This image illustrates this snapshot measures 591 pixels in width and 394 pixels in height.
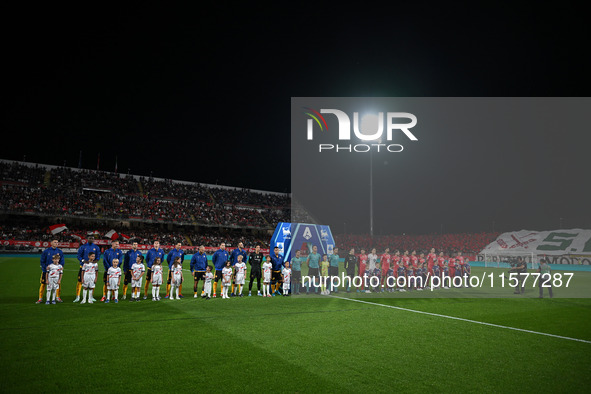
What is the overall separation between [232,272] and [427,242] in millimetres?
40343

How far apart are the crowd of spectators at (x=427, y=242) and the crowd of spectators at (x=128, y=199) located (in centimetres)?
1317

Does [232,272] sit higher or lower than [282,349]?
higher

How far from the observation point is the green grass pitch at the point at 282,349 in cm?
498

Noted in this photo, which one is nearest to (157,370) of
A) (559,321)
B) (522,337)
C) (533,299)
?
(522,337)

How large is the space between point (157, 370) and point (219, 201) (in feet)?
171

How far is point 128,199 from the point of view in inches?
1900

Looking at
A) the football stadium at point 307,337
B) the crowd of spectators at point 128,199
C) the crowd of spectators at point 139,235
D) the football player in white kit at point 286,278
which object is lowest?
the football stadium at point 307,337

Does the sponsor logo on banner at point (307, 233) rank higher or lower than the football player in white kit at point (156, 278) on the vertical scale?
higher

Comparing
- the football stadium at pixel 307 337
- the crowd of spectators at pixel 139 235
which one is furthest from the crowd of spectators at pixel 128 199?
the football stadium at pixel 307 337

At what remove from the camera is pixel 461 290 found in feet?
54.9

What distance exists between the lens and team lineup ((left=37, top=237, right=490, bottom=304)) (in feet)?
38.2

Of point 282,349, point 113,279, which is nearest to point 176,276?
point 113,279

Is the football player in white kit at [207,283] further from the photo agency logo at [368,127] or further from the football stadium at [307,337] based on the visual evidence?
the photo agency logo at [368,127]

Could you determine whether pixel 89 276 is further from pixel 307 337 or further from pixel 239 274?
pixel 307 337
